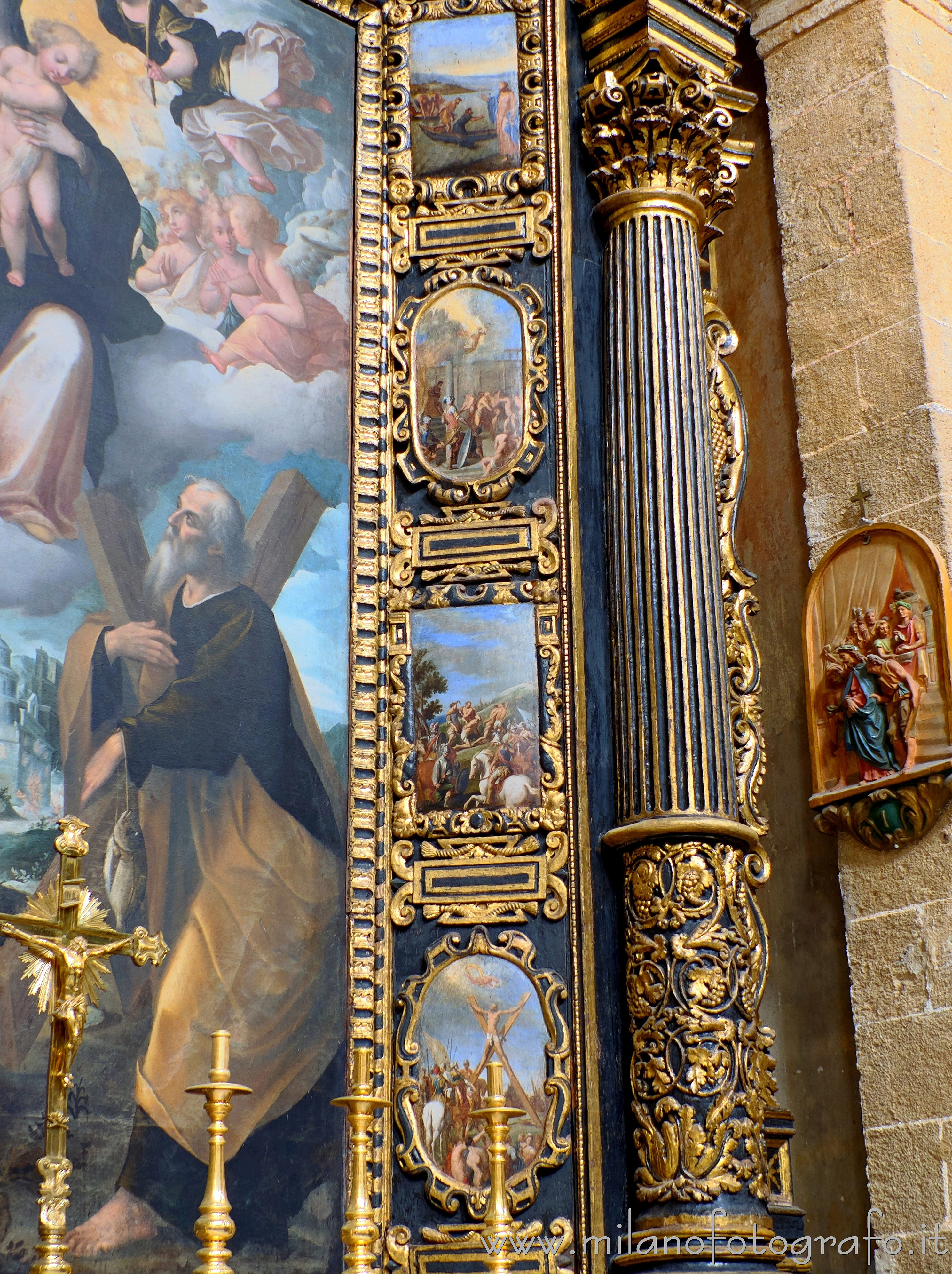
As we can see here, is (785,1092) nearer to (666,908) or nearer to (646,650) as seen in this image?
(666,908)

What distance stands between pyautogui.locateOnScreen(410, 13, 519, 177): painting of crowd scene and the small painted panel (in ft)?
7.39

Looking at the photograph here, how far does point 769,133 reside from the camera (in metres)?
8.44

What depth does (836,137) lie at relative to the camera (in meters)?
8.03

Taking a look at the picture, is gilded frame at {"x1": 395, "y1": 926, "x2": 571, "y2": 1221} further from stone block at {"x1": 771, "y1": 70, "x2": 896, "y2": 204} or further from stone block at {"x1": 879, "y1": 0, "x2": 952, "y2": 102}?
stone block at {"x1": 879, "y1": 0, "x2": 952, "y2": 102}

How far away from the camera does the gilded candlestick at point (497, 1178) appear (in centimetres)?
464

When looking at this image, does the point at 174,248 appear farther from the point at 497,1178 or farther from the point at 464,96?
the point at 497,1178

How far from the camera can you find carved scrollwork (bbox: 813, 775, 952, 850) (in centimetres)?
673

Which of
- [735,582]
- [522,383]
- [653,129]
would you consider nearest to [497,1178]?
[735,582]

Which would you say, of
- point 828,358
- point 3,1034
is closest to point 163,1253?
point 3,1034

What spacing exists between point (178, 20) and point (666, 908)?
4.10 meters

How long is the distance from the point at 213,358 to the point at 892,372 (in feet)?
9.64

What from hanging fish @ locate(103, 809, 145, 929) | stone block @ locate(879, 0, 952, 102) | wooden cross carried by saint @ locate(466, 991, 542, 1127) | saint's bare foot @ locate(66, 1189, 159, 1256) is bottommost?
saint's bare foot @ locate(66, 1189, 159, 1256)

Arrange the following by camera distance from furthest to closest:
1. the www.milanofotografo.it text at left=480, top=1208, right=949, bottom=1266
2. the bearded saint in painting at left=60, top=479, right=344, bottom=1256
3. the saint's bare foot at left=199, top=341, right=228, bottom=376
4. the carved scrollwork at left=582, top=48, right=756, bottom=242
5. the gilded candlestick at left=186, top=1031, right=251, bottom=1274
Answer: the carved scrollwork at left=582, top=48, right=756, bottom=242
the saint's bare foot at left=199, top=341, right=228, bottom=376
the bearded saint in painting at left=60, top=479, right=344, bottom=1256
the www.milanofotografo.it text at left=480, top=1208, right=949, bottom=1266
the gilded candlestick at left=186, top=1031, right=251, bottom=1274

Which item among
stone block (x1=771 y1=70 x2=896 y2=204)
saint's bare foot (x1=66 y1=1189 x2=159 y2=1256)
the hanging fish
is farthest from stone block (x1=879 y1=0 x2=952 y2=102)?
saint's bare foot (x1=66 y1=1189 x2=159 y2=1256)
